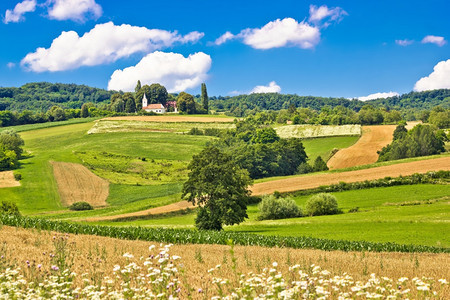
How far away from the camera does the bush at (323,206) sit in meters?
59.7

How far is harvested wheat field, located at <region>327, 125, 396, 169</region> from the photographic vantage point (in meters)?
112

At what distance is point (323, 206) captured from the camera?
59.6 m

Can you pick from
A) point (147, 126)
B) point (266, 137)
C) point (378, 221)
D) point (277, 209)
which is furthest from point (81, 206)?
point (147, 126)

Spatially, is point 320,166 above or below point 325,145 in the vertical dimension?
below

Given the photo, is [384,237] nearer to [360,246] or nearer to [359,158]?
[360,246]

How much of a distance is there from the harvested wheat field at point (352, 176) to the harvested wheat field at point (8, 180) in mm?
50917

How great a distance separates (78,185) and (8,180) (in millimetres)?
15339

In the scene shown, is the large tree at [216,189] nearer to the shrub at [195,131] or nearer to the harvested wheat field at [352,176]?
the harvested wheat field at [352,176]

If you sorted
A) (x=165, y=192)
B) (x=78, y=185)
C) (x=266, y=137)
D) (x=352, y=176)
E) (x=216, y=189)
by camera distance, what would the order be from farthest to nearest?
(x=266, y=137) → (x=78, y=185) → (x=165, y=192) → (x=352, y=176) → (x=216, y=189)

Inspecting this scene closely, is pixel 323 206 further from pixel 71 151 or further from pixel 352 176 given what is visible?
pixel 71 151

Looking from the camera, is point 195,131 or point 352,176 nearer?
point 352,176

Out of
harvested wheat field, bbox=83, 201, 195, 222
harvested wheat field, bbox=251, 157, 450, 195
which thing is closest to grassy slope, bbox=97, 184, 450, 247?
harvested wheat field, bbox=83, 201, 195, 222

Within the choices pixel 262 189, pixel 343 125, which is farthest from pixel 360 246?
pixel 343 125

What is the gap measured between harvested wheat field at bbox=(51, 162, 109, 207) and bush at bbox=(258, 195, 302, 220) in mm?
36101
